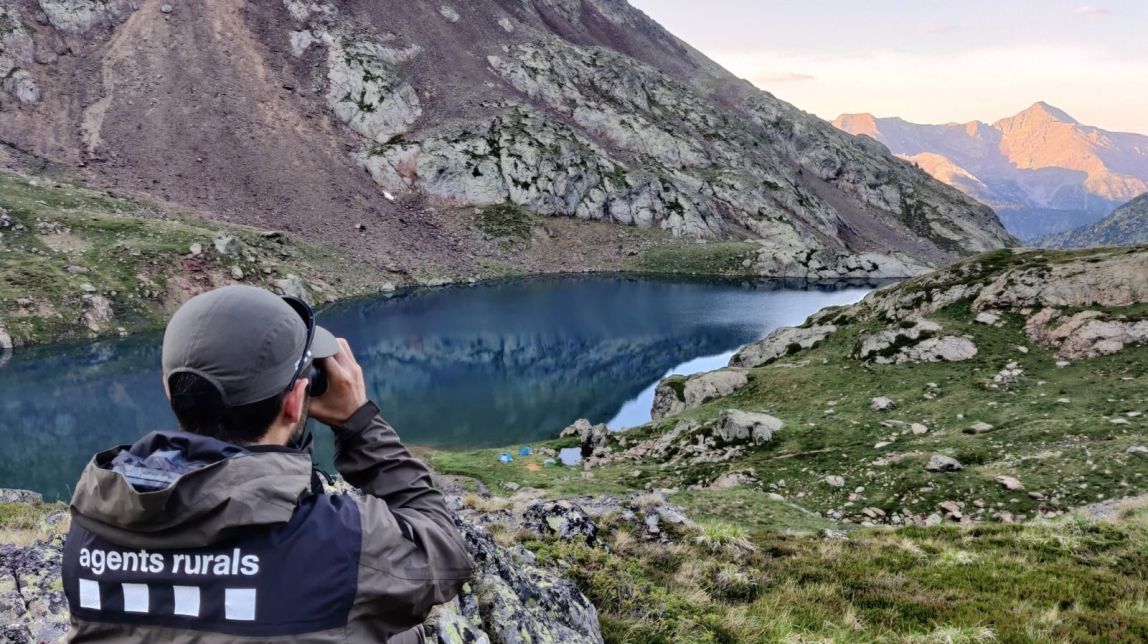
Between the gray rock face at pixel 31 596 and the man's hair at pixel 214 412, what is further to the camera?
the gray rock face at pixel 31 596

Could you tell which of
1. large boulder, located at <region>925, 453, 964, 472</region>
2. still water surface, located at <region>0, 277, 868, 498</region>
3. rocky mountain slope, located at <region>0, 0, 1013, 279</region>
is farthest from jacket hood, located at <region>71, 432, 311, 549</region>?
rocky mountain slope, located at <region>0, 0, 1013, 279</region>

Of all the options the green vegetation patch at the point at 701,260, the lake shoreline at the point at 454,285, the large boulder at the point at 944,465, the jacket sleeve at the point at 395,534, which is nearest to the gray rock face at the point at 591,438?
the large boulder at the point at 944,465

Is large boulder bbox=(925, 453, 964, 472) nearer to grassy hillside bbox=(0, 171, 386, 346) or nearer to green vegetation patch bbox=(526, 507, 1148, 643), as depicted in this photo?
green vegetation patch bbox=(526, 507, 1148, 643)

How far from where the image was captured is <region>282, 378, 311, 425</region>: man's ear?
3125 millimetres

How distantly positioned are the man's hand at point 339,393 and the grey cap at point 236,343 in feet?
1.40

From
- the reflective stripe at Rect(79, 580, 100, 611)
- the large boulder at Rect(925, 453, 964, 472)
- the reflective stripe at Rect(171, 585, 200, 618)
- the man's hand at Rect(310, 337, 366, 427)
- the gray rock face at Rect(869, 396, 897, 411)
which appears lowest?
the large boulder at Rect(925, 453, 964, 472)

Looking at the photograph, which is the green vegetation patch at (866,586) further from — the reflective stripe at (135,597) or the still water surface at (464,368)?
the still water surface at (464,368)

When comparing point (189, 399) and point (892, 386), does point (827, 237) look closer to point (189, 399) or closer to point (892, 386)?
point (892, 386)

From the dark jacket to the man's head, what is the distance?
0.65 feet

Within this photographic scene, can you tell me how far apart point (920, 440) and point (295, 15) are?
148m

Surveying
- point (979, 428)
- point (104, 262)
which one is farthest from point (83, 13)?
point (979, 428)

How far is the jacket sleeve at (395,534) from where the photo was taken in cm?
285

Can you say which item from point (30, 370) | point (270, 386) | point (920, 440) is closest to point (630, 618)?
point (270, 386)

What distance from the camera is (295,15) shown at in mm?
131375
